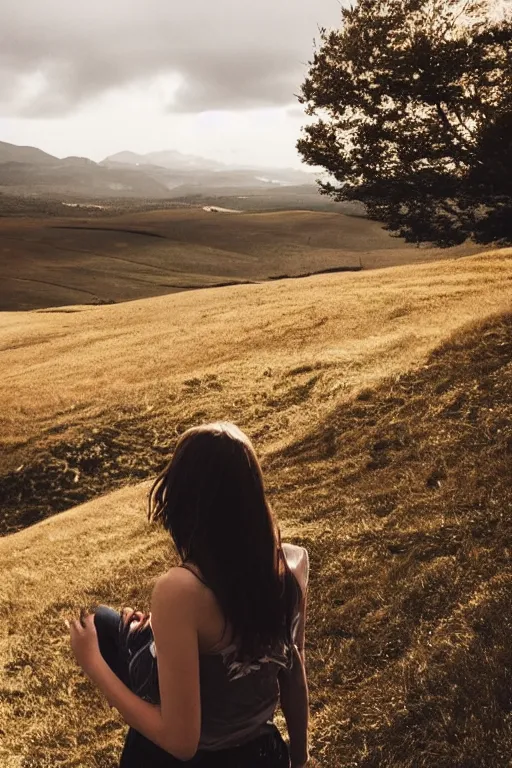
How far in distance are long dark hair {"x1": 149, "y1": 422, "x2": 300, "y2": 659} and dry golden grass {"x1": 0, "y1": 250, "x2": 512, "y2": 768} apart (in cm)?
307

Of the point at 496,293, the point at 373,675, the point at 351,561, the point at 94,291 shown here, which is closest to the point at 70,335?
the point at 496,293

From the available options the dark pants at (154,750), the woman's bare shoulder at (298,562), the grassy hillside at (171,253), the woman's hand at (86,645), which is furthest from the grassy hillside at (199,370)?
the grassy hillside at (171,253)

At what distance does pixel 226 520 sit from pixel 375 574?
223 inches

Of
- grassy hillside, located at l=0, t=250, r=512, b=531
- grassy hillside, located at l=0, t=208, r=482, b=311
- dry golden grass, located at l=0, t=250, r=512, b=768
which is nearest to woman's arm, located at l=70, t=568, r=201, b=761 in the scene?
dry golden grass, located at l=0, t=250, r=512, b=768

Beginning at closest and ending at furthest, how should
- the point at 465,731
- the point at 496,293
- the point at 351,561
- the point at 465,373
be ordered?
the point at 465,731
the point at 351,561
the point at 465,373
the point at 496,293

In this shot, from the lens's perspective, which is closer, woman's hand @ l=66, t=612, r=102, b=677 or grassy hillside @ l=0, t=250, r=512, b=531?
woman's hand @ l=66, t=612, r=102, b=677

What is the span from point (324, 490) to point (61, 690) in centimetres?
481

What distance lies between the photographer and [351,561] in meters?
8.30

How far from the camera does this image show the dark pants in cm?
286

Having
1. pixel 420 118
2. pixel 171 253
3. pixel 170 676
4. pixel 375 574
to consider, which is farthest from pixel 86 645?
pixel 171 253

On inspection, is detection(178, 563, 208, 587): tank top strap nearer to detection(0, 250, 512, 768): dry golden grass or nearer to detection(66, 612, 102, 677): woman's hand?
detection(66, 612, 102, 677): woman's hand

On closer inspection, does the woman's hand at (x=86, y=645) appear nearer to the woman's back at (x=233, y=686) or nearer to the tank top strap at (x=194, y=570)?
the woman's back at (x=233, y=686)

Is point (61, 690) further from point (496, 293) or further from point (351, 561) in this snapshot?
point (496, 293)

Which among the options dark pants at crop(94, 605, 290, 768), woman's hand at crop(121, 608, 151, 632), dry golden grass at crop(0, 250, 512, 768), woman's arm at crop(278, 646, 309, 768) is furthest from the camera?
dry golden grass at crop(0, 250, 512, 768)
